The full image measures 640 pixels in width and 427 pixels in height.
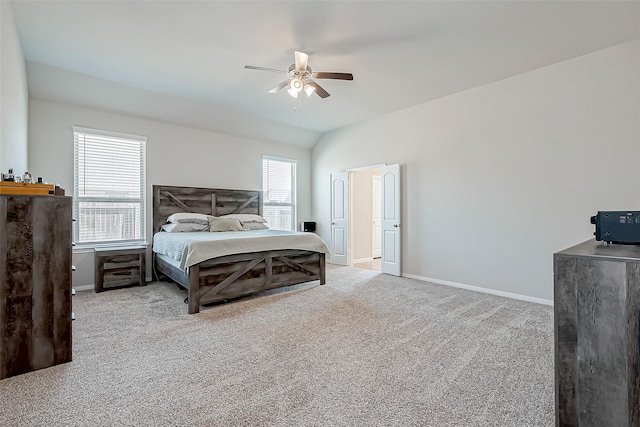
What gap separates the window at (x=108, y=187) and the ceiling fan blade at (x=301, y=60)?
135 inches

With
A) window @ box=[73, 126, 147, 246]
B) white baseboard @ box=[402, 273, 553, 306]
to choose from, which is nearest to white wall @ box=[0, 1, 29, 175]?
window @ box=[73, 126, 147, 246]

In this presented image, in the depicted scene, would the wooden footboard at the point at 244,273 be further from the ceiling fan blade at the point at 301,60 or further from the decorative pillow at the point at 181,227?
the ceiling fan blade at the point at 301,60

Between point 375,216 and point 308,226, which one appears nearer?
point 308,226

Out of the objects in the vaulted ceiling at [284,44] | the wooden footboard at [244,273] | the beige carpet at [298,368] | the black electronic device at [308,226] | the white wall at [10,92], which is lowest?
the beige carpet at [298,368]

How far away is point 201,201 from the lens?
18.9ft

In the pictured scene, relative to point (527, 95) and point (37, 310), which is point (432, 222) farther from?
point (37, 310)

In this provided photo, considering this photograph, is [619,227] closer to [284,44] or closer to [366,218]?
[284,44]

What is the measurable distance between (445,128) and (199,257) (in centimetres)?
421

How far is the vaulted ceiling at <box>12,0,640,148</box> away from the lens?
280cm

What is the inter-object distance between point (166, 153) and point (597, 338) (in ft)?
19.7

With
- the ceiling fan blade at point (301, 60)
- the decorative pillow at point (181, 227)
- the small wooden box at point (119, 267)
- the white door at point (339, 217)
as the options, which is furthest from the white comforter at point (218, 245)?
the ceiling fan blade at point (301, 60)

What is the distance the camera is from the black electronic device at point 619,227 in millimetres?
1562

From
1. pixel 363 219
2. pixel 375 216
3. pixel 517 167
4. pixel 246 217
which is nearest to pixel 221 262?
pixel 246 217

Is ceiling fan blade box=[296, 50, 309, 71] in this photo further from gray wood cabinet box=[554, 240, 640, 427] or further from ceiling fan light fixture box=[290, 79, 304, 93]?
gray wood cabinet box=[554, 240, 640, 427]
